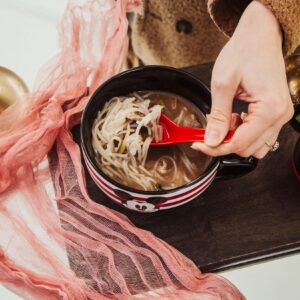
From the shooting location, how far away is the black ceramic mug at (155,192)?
0.61 meters

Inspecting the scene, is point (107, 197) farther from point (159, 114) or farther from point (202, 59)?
point (202, 59)

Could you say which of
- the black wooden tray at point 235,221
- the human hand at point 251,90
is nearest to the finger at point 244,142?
the human hand at point 251,90

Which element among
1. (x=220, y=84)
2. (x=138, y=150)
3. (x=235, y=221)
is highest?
(x=220, y=84)

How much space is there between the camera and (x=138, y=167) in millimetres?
716

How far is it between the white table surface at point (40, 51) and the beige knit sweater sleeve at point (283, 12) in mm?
388

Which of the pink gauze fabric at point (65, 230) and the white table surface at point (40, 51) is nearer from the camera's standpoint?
the pink gauze fabric at point (65, 230)

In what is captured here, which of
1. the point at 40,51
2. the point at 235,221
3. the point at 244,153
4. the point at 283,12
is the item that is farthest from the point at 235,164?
the point at 40,51

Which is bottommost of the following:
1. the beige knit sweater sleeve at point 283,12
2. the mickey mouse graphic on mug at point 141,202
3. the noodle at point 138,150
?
the mickey mouse graphic on mug at point 141,202

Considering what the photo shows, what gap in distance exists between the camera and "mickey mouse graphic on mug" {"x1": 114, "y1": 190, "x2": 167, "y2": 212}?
617 mm

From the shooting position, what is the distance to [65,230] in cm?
69

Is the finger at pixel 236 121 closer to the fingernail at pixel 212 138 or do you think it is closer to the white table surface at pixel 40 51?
the fingernail at pixel 212 138

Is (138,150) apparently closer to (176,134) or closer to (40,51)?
(176,134)

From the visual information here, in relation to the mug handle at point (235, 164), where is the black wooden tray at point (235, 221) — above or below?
below

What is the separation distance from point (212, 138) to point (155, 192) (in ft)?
0.37
